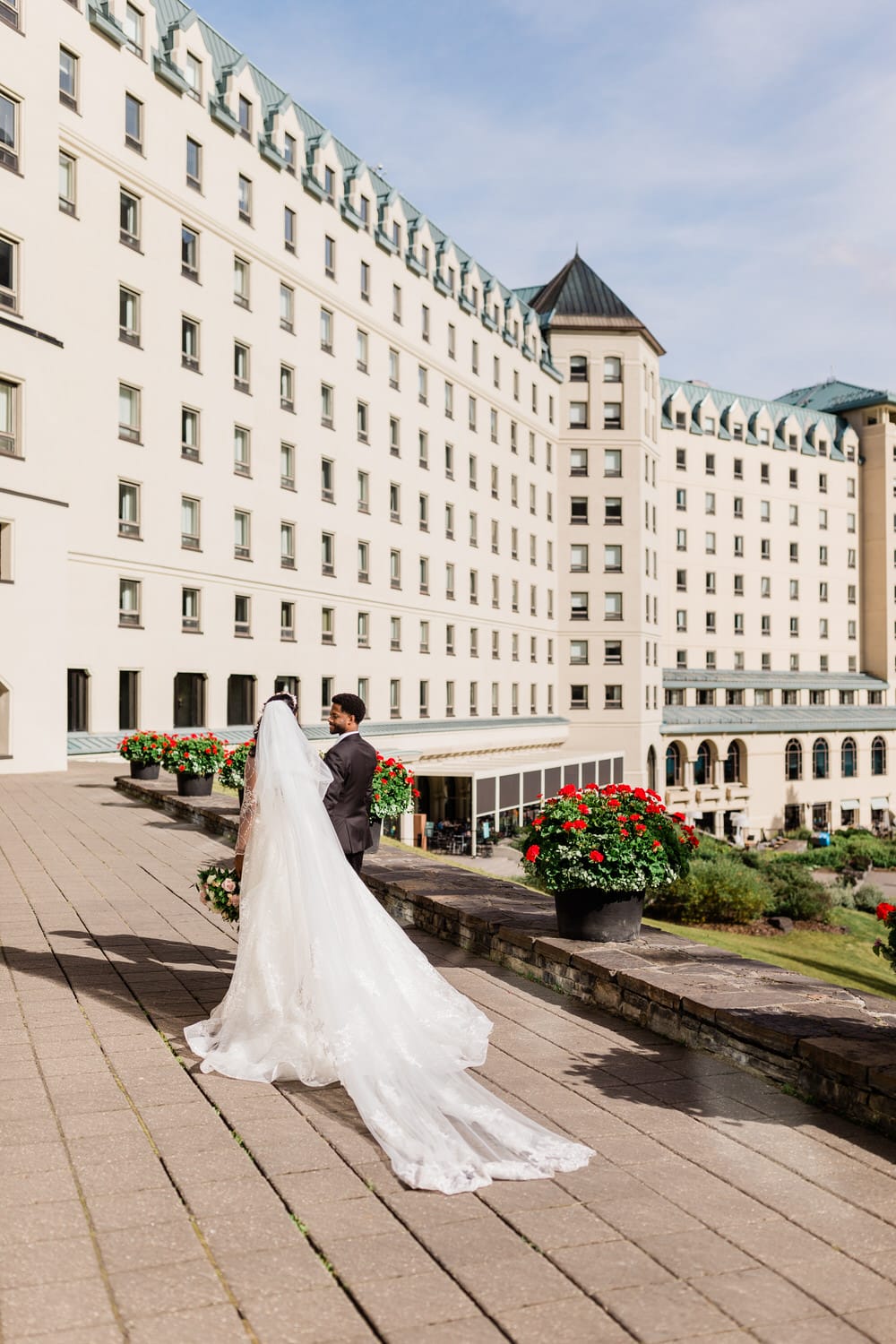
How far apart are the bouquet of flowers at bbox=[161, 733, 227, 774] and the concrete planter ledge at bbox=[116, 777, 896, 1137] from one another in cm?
972

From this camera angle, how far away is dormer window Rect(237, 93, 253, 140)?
42375mm

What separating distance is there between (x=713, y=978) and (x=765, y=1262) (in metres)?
3.30

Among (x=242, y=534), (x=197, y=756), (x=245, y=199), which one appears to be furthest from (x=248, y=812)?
(x=245, y=199)

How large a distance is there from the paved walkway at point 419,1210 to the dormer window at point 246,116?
41.3m

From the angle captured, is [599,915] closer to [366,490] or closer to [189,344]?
[189,344]

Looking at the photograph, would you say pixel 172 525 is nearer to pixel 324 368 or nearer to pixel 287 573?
pixel 287 573

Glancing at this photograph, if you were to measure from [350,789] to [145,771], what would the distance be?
17539 millimetres

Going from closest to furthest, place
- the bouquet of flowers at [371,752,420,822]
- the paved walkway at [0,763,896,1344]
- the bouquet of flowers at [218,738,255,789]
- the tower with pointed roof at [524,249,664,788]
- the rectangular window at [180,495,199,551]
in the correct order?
the paved walkway at [0,763,896,1344], the bouquet of flowers at [371,752,420,822], the bouquet of flowers at [218,738,255,789], the rectangular window at [180,495,199,551], the tower with pointed roof at [524,249,664,788]

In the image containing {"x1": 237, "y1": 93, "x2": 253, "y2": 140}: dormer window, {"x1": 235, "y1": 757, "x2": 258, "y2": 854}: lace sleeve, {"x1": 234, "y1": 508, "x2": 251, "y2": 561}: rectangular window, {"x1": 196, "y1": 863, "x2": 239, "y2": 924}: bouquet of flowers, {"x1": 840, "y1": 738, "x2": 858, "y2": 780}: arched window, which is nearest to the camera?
{"x1": 235, "y1": 757, "x2": 258, "y2": 854}: lace sleeve

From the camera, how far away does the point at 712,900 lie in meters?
23.1

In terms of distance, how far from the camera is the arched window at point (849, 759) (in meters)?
86.8

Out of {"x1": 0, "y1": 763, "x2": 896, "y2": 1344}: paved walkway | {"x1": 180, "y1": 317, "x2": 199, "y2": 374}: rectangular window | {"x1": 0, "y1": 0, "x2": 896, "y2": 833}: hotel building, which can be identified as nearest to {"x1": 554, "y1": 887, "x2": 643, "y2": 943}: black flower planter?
{"x1": 0, "y1": 763, "x2": 896, "y2": 1344}: paved walkway

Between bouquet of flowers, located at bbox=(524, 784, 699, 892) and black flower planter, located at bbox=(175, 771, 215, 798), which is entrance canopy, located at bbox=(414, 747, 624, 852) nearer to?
black flower planter, located at bbox=(175, 771, 215, 798)

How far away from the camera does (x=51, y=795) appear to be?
22703mm
